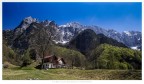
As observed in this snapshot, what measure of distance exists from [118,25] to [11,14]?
1.78 meters

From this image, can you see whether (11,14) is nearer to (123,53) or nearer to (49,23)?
(49,23)

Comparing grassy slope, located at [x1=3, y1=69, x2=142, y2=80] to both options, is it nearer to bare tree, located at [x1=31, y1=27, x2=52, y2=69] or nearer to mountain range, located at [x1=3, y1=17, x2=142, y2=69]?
mountain range, located at [x1=3, y1=17, x2=142, y2=69]

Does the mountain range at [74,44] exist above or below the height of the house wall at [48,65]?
above

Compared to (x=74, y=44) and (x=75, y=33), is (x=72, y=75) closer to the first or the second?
(x=74, y=44)

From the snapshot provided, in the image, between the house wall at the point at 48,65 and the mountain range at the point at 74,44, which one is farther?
the house wall at the point at 48,65

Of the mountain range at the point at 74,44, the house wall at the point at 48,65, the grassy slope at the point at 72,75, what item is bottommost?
the grassy slope at the point at 72,75

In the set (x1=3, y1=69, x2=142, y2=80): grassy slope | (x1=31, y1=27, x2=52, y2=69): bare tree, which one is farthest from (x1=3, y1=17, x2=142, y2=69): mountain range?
(x1=3, y1=69, x2=142, y2=80): grassy slope

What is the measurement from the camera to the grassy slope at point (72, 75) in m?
9.37

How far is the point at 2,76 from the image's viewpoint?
9.38 metres

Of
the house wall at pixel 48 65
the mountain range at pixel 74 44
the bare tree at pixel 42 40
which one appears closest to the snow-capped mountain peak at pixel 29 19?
the mountain range at pixel 74 44

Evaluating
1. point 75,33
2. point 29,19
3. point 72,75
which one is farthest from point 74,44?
point 29,19

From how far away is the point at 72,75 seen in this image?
945 centimetres

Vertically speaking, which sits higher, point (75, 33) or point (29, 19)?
point (29, 19)

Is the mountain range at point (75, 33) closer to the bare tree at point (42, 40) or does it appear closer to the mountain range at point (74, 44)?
the mountain range at point (74, 44)
